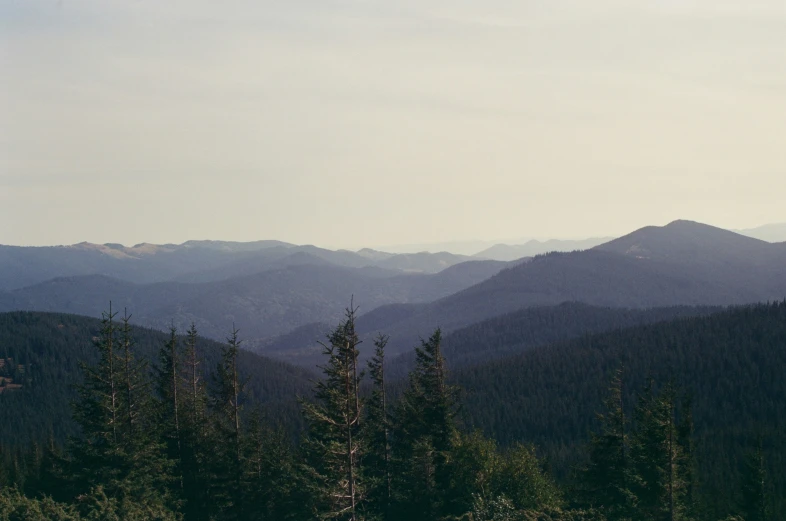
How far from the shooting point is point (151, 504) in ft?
168

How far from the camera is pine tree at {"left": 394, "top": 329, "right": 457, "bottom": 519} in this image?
170 feet

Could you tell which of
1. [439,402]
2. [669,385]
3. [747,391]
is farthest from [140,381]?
[747,391]

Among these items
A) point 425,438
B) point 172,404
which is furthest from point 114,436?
point 425,438

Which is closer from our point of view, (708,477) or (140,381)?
(140,381)

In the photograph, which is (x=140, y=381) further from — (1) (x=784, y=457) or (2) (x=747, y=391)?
(2) (x=747, y=391)

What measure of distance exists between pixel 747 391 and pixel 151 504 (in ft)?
536

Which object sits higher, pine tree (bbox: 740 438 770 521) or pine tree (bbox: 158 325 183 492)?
pine tree (bbox: 158 325 183 492)

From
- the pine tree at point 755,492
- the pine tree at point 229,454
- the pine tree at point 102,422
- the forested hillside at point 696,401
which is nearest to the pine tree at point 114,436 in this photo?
the pine tree at point 102,422

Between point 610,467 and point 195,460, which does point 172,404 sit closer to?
point 195,460

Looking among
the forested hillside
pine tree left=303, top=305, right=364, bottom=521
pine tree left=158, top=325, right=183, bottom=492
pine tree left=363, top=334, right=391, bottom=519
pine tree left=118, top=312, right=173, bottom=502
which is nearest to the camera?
pine tree left=303, top=305, right=364, bottom=521

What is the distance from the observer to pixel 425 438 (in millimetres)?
51312

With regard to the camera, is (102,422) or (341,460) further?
(102,422)

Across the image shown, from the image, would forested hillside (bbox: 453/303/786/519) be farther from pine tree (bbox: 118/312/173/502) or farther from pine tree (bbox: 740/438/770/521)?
pine tree (bbox: 118/312/173/502)

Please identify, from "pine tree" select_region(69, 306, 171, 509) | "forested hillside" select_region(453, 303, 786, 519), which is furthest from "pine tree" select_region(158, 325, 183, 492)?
"forested hillside" select_region(453, 303, 786, 519)
